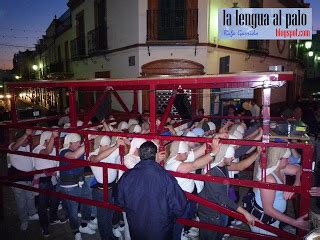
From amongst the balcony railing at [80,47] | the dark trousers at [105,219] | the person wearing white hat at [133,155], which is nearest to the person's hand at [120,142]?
the person wearing white hat at [133,155]

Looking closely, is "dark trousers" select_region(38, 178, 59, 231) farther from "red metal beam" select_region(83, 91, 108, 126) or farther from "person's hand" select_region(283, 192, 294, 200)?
"person's hand" select_region(283, 192, 294, 200)

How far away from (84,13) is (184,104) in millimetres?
13236

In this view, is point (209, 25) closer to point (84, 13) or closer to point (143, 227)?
point (84, 13)

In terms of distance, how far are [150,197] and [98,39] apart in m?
13.0

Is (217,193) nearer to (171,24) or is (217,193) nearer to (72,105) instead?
(72,105)

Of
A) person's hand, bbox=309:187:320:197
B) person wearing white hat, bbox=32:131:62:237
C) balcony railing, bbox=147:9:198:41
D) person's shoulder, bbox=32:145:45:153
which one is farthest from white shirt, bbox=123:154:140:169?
balcony railing, bbox=147:9:198:41

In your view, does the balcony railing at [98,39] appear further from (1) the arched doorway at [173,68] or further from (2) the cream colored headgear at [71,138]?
(2) the cream colored headgear at [71,138]

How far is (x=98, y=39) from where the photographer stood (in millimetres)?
14703

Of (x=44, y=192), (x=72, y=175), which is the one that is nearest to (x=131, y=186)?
(x=72, y=175)

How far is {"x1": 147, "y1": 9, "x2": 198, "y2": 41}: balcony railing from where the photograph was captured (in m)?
11.5

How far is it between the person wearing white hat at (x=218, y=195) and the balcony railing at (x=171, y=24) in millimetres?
8406

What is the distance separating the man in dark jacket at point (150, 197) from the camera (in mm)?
3100

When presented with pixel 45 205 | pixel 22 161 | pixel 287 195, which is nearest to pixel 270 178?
pixel 287 195

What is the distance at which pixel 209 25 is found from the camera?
11.4 metres
